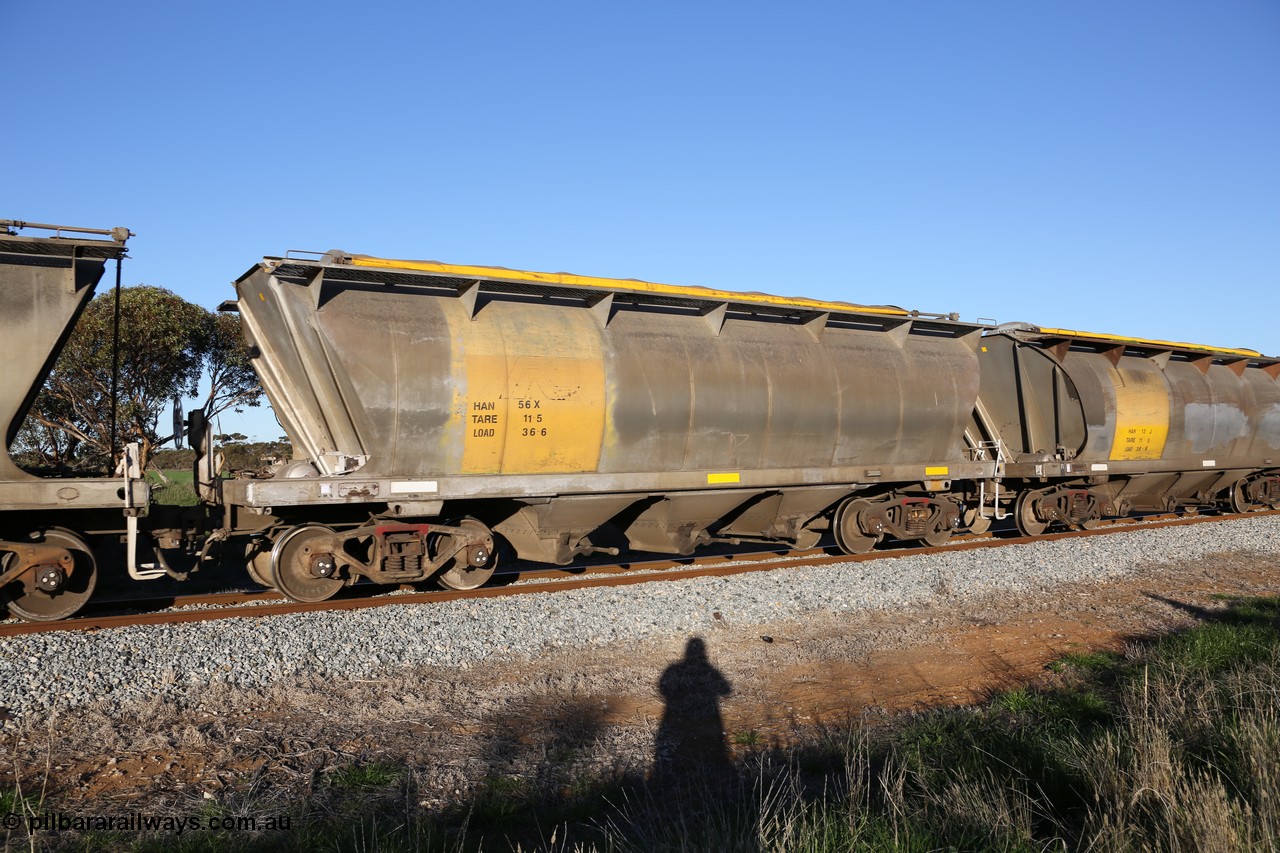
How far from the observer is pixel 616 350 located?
34.6 ft

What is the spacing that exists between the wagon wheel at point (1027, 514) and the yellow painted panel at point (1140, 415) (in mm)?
1955

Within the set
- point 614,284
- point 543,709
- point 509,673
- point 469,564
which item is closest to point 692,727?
point 543,709

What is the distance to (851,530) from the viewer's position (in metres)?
13.5

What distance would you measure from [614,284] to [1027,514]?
973cm

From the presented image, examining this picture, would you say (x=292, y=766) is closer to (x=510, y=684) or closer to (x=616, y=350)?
(x=510, y=684)

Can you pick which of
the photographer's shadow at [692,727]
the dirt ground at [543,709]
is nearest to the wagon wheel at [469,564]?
the dirt ground at [543,709]

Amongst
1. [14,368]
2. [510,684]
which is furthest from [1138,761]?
[14,368]

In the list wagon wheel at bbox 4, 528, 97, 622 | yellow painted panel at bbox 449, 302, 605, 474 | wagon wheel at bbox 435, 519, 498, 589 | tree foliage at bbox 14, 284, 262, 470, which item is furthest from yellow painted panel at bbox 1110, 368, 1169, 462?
tree foliage at bbox 14, 284, 262, 470

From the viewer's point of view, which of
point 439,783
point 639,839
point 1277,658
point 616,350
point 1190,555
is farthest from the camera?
point 1190,555

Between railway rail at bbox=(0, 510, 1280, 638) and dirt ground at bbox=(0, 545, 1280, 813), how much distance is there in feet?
7.45

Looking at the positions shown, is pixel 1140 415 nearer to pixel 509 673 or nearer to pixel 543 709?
pixel 509 673

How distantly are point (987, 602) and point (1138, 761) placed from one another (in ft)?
19.0

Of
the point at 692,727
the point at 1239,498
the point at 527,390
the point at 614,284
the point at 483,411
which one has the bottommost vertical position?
the point at 692,727

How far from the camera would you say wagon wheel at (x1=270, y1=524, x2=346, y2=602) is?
9.29 metres
